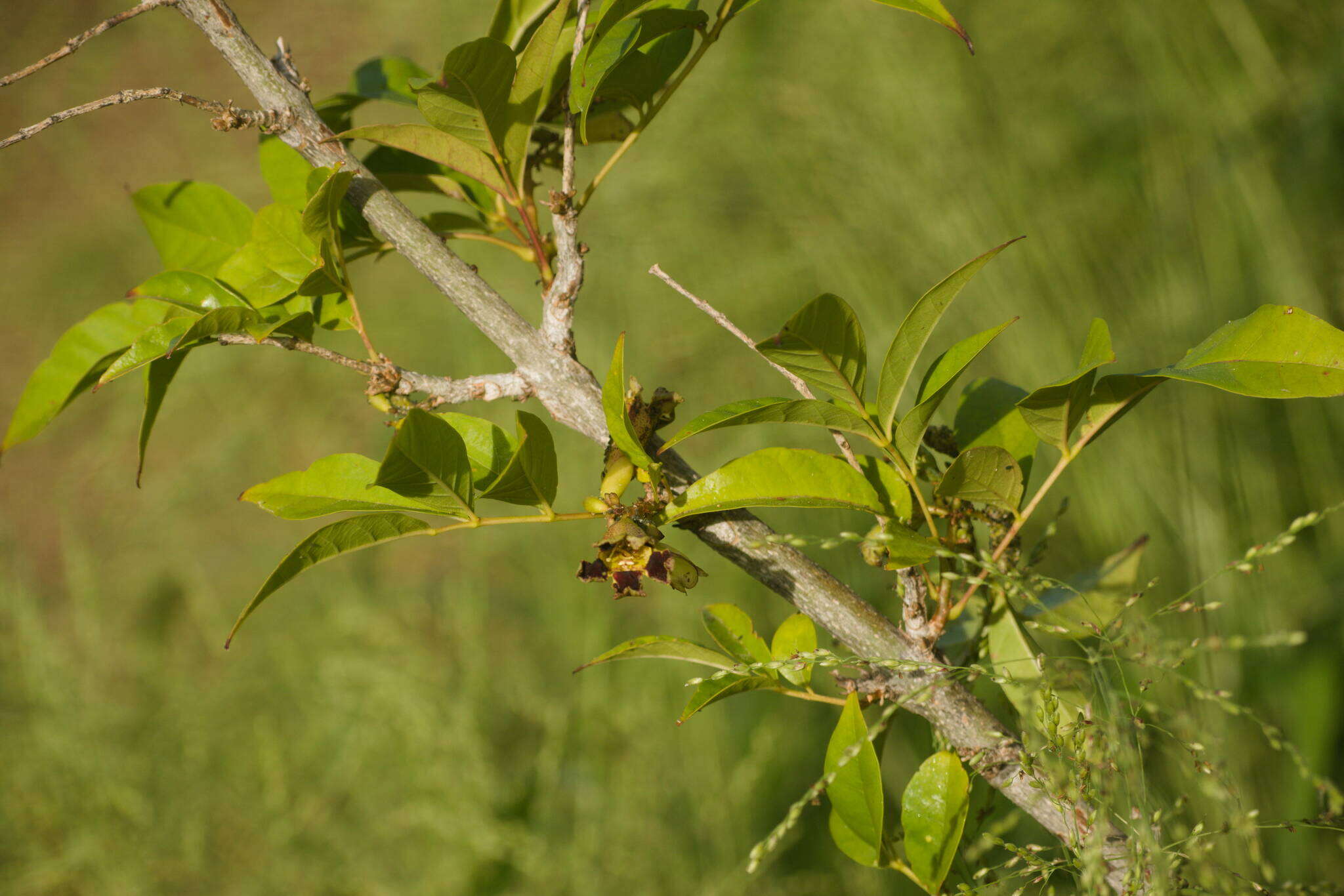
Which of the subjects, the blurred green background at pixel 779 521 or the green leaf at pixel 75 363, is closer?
the green leaf at pixel 75 363

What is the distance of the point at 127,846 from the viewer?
1.03m

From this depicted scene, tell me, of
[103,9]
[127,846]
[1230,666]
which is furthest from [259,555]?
[103,9]

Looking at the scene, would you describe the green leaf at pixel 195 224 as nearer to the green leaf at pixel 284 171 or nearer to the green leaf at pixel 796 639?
the green leaf at pixel 284 171

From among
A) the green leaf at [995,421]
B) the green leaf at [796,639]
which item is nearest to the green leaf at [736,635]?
the green leaf at [796,639]

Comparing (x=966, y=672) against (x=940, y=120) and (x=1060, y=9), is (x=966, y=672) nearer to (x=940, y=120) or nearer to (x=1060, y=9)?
(x=940, y=120)

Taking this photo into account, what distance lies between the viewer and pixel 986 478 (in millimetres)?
271

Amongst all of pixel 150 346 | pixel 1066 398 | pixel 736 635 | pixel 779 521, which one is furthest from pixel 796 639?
pixel 779 521

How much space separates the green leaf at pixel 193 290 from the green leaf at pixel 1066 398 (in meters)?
0.28

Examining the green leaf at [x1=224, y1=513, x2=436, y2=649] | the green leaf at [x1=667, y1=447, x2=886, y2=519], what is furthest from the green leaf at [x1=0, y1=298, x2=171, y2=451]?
the green leaf at [x1=667, y1=447, x2=886, y2=519]

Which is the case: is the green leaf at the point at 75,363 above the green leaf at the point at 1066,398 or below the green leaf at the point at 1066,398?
above

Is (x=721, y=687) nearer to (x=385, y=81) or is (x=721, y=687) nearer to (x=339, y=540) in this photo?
(x=339, y=540)

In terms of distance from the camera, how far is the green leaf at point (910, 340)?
246mm

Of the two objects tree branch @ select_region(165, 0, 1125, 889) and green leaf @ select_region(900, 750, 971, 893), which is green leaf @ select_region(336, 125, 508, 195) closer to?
tree branch @ select_region(165, 0, 1125, 889)

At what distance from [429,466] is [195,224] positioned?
7.5 inches
